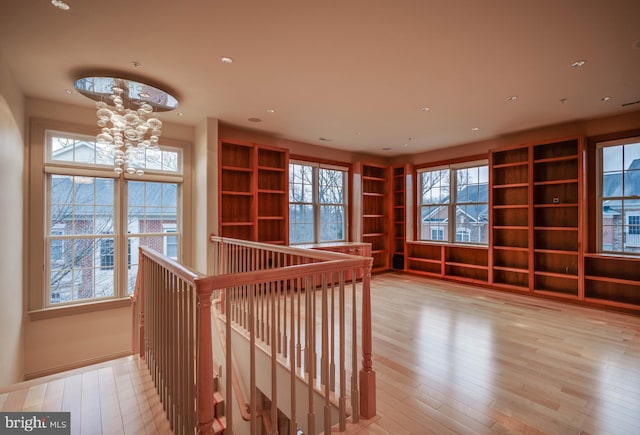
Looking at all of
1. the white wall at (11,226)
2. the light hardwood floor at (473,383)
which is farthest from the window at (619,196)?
the white wall at (11,226)

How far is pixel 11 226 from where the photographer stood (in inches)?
125

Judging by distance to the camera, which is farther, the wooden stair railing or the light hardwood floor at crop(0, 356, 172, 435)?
the light hardwood floor at crop(0, 356, 172, 435)

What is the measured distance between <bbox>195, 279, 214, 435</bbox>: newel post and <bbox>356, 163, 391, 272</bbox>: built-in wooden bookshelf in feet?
19.8

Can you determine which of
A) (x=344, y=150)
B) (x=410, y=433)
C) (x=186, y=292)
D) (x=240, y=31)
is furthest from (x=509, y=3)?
(x=344, y=150)

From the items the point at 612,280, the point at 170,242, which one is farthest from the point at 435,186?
the point at 170,242

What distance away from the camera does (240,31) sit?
2.47m

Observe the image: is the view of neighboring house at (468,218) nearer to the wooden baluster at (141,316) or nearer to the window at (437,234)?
the window at (437,234)

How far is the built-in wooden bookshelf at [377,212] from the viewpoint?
7289 mm

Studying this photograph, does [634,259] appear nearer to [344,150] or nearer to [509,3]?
[509,3]

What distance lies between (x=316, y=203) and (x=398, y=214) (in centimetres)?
226

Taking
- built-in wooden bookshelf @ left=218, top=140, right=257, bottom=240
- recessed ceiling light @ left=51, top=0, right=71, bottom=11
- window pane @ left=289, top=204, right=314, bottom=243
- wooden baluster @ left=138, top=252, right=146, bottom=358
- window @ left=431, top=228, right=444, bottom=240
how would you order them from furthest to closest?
window @ left=431, top=228, right=444, bottom=240 → window pane @ left=289, top=204, right=314, bottom=243 → built-in wooden bookshelf @ left=218, top=140, right=257, bottom=240 → wooden baluster @ left=138, top=252, right=146, bottom=358 → recessed ceiling light @ left=51, top=0, right=71, bottom=11

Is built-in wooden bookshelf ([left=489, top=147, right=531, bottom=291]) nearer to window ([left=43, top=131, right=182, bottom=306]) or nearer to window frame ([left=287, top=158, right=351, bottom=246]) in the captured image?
window frame ([left=287, top=158, right=351, bottom=246])

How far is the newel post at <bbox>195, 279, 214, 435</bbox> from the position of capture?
4.23ft

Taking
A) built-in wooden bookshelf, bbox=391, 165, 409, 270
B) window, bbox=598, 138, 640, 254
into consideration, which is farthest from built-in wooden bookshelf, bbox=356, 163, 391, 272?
window, bbox=598, 138, 640, 254
